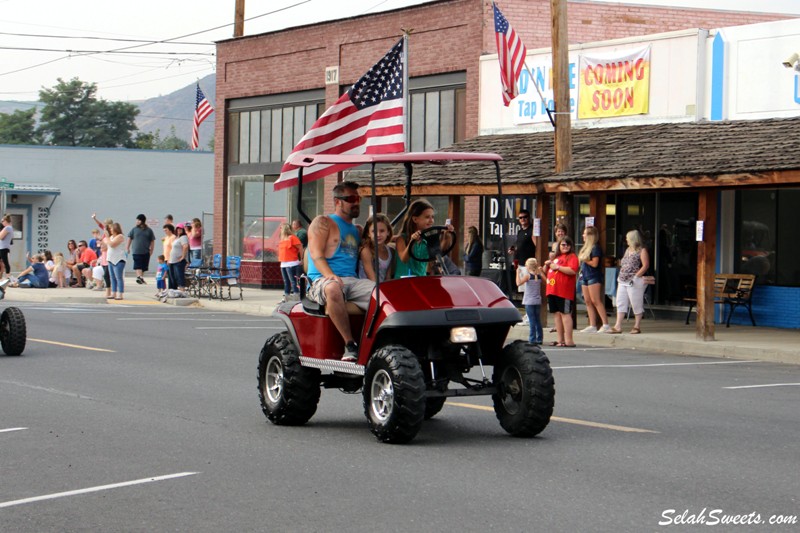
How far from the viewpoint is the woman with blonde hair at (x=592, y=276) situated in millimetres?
20344

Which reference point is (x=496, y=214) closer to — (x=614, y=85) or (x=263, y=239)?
(x=614, y=85)

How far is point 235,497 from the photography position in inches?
294

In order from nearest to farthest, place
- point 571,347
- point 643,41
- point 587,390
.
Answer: point 587,390, point 571,347, point 643,41

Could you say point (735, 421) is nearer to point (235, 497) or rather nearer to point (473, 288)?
point (473, 288)

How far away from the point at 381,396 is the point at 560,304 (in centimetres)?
1001

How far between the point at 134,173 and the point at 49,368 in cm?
3868

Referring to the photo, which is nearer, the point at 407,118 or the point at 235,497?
the point at 235,497

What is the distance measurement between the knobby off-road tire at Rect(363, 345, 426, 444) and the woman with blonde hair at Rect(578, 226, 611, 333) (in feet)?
37.2

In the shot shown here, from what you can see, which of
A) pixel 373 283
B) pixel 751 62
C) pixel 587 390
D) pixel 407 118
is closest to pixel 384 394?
pixel 373 283

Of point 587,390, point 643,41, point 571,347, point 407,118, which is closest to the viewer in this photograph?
point 587,390

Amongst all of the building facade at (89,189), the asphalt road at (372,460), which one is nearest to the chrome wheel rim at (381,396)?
the asphalt road at (372,460)

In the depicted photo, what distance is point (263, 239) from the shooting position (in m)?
35.7

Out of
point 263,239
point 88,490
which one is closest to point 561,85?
point 263,239

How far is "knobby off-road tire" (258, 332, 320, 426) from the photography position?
33.3ft
